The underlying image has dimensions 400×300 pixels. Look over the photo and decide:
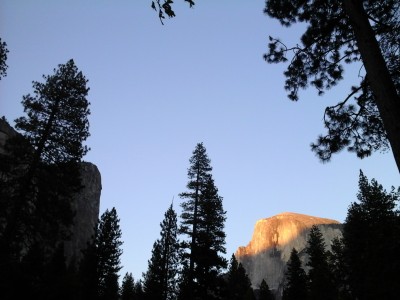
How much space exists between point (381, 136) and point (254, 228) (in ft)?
533

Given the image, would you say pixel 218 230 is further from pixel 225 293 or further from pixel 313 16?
pixel 313 16

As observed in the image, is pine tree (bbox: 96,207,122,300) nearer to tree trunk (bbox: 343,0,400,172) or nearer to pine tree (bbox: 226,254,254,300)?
pine tree (bbox: 226,254,254,300)

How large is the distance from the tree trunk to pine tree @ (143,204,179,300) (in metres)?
31.4

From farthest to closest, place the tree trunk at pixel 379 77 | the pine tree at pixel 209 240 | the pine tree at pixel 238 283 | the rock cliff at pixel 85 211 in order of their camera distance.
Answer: the rock cliff at pixel 85 211 → the pine tree at pixel 238 283 → the pine tree at pixel 209 240 → the tree trunk at pixel 379 77

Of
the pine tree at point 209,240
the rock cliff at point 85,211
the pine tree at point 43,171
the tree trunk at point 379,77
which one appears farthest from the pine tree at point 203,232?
the rock cliff at point 85,211

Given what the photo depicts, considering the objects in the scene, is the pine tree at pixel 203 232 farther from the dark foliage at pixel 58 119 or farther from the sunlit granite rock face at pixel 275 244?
the sunlit granite rock face at pixel 275 244

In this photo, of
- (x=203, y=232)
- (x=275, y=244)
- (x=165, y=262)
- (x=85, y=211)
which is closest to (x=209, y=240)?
(x=203, y=232)

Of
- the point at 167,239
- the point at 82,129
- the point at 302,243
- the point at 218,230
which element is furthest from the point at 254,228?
the point at 82,129

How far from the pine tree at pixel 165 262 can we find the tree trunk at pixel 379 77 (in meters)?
31.4

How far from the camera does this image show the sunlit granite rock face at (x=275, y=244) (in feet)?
444

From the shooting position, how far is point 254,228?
166250 millimetres

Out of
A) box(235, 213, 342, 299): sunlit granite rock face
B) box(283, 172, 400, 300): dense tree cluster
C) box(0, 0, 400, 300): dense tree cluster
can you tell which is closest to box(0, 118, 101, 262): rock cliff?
box(0, 0, 400, 300): dense tree cluster

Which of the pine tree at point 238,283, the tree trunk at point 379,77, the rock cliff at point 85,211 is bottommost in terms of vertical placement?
the tree trunk at point 379,77

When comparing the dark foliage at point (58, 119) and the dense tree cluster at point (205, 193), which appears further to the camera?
the dark foliage at point (58, 119)
